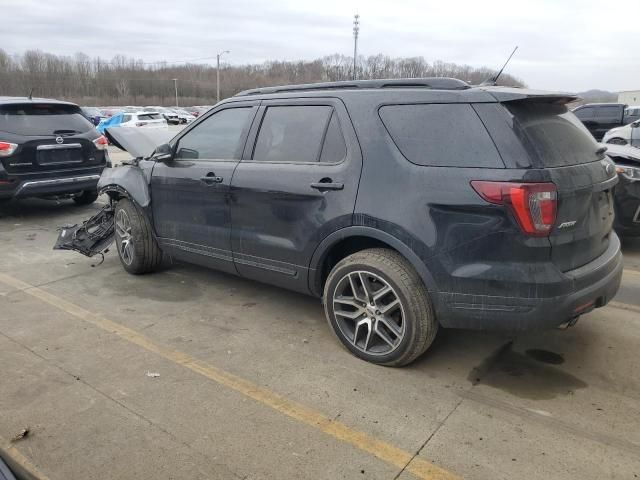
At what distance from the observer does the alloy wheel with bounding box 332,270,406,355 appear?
3326 millimetres

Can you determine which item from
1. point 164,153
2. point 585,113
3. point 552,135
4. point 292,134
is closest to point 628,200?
point 552,135

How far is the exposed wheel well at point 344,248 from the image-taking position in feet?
11.3

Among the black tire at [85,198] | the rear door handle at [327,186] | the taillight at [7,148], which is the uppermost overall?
the rear door handle at [327,186]

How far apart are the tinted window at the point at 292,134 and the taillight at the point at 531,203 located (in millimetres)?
1357

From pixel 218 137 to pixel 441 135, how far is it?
2.06 meters

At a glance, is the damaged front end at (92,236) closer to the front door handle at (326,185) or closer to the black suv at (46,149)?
the black suv at (46,149)

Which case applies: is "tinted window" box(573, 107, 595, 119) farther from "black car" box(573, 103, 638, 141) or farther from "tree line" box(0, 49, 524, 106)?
"tree line" box(0, 49, 524, 106)

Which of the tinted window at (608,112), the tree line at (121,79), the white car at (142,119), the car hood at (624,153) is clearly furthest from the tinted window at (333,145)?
the tree line at (121,79)

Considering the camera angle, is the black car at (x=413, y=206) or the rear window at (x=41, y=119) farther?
the rear window at (x=41, y=119)

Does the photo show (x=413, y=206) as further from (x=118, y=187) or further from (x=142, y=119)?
(x=142, y=119)

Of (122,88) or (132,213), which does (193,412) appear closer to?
(132,213)

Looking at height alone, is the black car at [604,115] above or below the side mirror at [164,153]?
above

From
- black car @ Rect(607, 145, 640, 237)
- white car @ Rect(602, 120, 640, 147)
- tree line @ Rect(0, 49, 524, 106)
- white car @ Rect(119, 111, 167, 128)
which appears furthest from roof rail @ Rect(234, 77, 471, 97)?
tree line @ Rect(0, 49, 524, 106)

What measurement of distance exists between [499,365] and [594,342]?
2.81 feet
